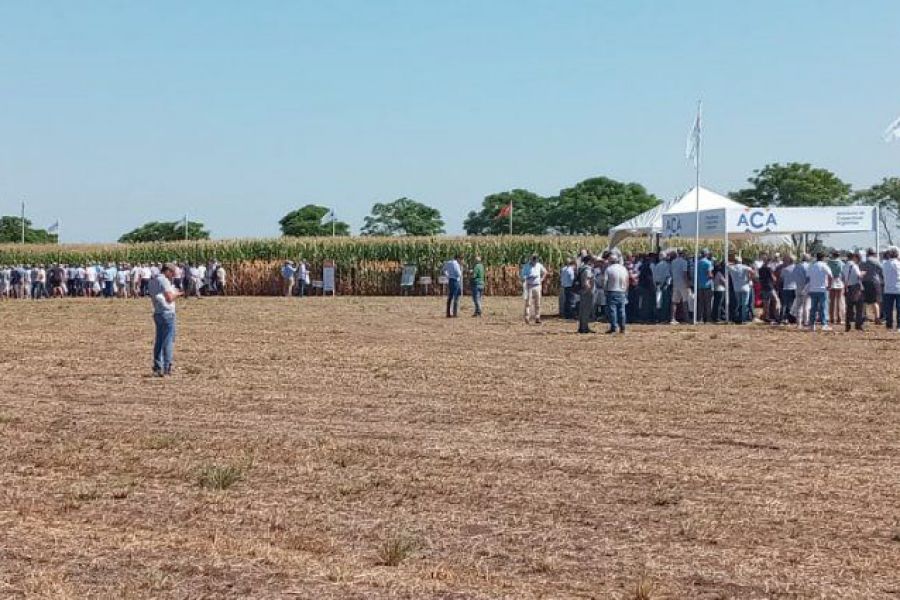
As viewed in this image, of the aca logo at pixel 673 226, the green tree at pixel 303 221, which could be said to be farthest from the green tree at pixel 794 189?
the aca logo at pixel 673 226

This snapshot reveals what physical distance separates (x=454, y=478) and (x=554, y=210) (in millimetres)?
106875

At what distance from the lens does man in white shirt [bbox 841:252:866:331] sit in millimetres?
25531

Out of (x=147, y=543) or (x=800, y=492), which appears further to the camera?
(x=800, y=492)

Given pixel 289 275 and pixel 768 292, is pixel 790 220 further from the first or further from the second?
pixel 289 275

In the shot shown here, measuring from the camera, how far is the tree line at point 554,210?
99.2m

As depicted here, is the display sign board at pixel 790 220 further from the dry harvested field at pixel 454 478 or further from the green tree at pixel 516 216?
the green tree at pixel 516 216

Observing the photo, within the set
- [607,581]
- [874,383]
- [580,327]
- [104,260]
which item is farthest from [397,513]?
[104,260]

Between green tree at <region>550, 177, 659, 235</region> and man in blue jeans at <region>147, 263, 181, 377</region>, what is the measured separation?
92.9 meters

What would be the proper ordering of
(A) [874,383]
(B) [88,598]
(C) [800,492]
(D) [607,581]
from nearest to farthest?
(B) [88,598]
(D) [607,581]
(C) [800,492]
(A) [874,383]

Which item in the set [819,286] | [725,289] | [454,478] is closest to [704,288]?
[725,289]

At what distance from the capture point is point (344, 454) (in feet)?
35.2

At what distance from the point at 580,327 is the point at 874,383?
10056mm

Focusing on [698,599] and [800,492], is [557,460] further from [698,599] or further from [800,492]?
[698,599]

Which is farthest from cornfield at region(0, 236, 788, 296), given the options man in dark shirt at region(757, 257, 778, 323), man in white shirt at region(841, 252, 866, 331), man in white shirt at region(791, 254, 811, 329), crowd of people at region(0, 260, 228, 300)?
man in white shirt at region(841, 252, 866, 331)
